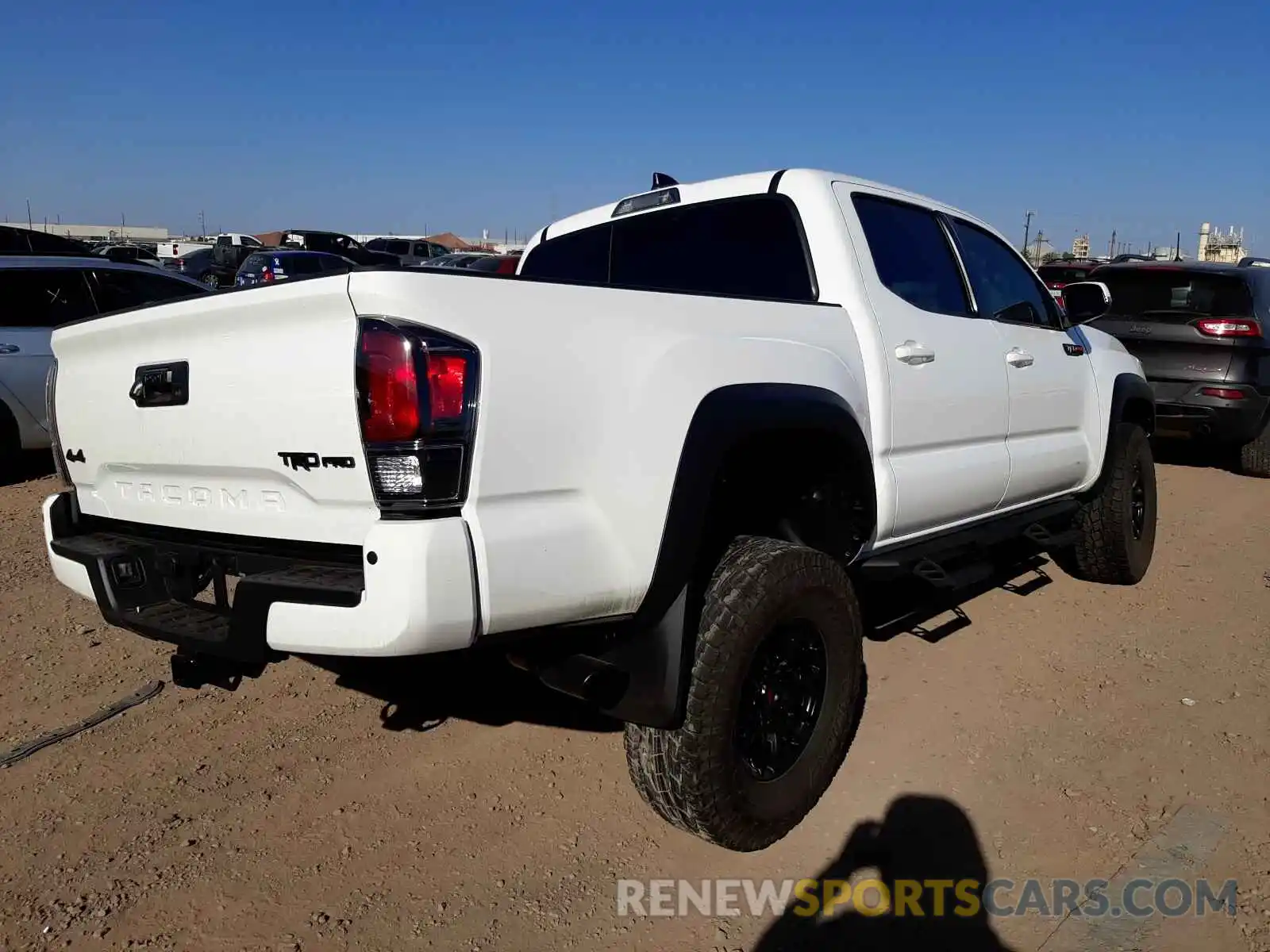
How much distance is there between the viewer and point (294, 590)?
6.89 ft

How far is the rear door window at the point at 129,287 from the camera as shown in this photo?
24.4 ft

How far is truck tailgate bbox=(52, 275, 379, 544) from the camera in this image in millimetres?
2088

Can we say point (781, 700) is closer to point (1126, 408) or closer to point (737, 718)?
point (737, 718)

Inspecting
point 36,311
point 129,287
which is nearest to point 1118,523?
point 129,287

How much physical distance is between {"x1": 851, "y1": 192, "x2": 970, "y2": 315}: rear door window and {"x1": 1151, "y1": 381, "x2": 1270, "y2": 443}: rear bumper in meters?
5.17

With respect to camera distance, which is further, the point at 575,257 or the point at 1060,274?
the point at 1060,274

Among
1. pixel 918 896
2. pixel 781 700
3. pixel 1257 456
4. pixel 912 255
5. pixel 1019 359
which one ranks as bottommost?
pixel 1257 456

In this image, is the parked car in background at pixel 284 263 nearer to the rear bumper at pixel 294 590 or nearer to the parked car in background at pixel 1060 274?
the parked car in background at pixel 1060 274

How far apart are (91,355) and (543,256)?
6.76 feet

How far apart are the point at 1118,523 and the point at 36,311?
746 cm

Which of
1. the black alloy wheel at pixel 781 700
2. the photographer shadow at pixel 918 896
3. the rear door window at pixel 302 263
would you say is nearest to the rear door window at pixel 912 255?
the black alloy wheel at pixel 781 700

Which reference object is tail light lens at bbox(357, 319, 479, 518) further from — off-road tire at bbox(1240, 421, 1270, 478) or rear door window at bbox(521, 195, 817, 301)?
off-road tire at bbox(1240, 421, 1270, 478)

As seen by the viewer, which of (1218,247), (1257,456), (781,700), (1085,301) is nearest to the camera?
(781,700)

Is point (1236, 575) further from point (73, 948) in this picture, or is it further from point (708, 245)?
point (73, 948)
